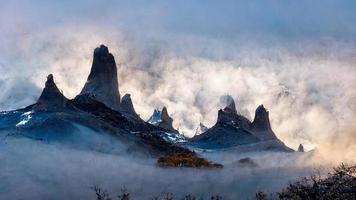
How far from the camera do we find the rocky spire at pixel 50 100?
148125mm

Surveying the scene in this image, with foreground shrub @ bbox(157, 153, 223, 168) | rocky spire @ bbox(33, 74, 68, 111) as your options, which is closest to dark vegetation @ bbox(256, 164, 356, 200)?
foreground shrub @ bbox(157, 153, 223, 168)

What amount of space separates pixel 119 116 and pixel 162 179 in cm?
4380

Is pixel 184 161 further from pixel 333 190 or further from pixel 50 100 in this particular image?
pixel 333 190

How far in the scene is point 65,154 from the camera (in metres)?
139

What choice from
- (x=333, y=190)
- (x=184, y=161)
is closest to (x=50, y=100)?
(x=184, y=161)

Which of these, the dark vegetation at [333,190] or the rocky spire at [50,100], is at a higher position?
the rocky spire at [50,100]

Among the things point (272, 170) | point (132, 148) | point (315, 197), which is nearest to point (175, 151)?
point (132, 148)

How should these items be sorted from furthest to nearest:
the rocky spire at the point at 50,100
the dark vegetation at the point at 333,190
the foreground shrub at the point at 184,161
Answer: the rocky spire at the point at 50,100 → the foreground shrub at the point at 184,161 → the dark vegetation at the point at 333,190

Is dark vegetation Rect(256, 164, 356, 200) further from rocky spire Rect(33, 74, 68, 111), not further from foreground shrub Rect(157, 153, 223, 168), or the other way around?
rocky spire Rect(33, 74, 68, 111)

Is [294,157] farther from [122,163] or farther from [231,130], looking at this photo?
[122,163]

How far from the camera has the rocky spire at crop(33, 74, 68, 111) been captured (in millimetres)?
148125

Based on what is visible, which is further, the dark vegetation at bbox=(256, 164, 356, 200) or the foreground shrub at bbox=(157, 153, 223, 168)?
the foreground shrub at bbox=(157, 153, 223, 168)

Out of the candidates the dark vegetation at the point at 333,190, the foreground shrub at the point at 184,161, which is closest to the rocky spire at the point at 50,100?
the foreground shrub at the point at 184,161

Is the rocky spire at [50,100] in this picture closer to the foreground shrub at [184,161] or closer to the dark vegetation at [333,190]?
the foreground shrub at [184,161]
